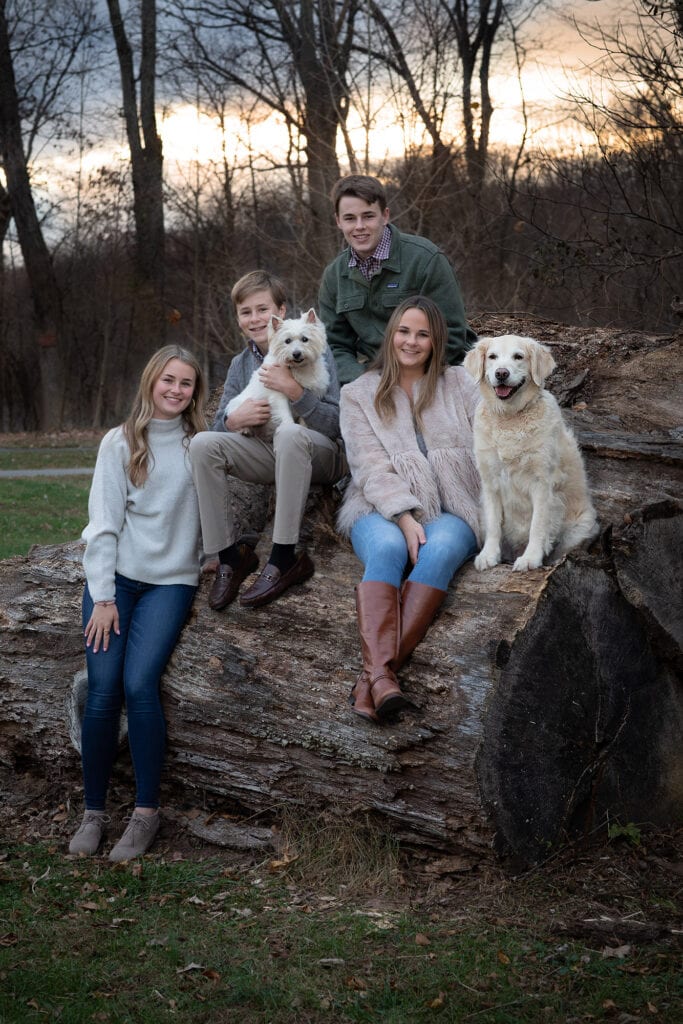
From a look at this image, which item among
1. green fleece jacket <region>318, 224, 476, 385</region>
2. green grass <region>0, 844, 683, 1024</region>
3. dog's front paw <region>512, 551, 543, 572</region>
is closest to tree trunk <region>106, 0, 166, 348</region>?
green fleece jacket <region>318, 224, 476, 385</region>

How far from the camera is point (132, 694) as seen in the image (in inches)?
182

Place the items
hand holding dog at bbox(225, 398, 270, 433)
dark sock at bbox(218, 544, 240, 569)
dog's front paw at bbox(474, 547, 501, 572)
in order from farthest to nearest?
hand holding dog at bbox(225, 398, 270, 433) < dark sock at bbox(218, 544, 240, 569) < dog's front paw at bbox(474, 547, 501, 572)

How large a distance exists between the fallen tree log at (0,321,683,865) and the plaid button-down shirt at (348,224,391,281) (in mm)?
1766

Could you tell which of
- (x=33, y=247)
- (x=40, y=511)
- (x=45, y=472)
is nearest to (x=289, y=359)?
(x=40, y=511)

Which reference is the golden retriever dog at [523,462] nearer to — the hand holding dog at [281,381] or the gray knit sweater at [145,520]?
the hand holding dog at [281,381]

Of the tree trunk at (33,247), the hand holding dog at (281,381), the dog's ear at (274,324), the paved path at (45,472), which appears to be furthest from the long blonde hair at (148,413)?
the tree trunk at (33,247)

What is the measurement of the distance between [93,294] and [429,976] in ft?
90.1

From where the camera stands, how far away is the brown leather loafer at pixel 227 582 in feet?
16.0

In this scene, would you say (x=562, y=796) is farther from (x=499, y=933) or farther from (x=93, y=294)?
(x=93, y=294)

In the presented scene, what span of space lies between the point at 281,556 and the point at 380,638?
0.80 meters

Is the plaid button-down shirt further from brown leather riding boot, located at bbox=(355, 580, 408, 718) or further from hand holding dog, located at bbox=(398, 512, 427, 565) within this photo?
brown leather riding boot, located at bbox=(355, 580, 408, 718)

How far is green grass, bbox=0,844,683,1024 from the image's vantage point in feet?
10.9

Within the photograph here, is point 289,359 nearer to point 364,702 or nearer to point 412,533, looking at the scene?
point 412,533

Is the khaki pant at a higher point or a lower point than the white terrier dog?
lower
